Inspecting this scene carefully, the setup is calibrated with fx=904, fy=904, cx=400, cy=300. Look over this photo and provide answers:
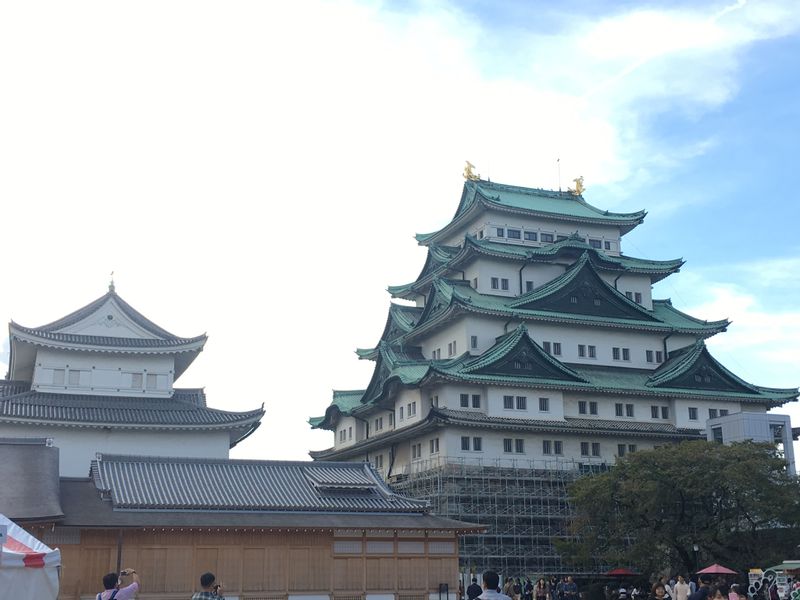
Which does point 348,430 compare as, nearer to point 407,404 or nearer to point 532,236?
point 407,404

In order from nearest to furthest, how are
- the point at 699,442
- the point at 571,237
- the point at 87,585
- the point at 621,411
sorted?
the point at 87,585, the point at 699,442, the point at 621,411, the point at 571,237

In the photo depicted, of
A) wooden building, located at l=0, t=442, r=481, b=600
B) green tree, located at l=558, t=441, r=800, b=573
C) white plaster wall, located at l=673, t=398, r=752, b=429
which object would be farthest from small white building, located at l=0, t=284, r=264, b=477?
white plaster wall, located at l=673, t=398, r=752, b=429

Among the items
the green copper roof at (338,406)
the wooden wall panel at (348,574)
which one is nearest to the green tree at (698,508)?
the wooden wall panel at (348,574)

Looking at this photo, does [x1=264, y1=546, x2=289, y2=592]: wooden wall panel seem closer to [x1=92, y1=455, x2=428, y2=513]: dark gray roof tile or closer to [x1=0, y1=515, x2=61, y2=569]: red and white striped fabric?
[x1=92, y1=455, x2=428, y2=513]: dark gray roof tile

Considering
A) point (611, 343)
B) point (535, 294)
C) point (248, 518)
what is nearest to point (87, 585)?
point (248, 518)

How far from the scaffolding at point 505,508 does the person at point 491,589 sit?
125ft

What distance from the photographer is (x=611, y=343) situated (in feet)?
203

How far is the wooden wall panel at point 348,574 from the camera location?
34.6 m

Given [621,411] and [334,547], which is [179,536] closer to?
[334,547]

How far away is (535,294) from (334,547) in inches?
1147

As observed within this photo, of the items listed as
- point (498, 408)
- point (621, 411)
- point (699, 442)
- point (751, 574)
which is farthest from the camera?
point (621, 411)

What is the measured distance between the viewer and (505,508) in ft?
167

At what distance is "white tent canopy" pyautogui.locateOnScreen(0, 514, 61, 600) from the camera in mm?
11008

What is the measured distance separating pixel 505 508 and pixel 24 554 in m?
41.8
